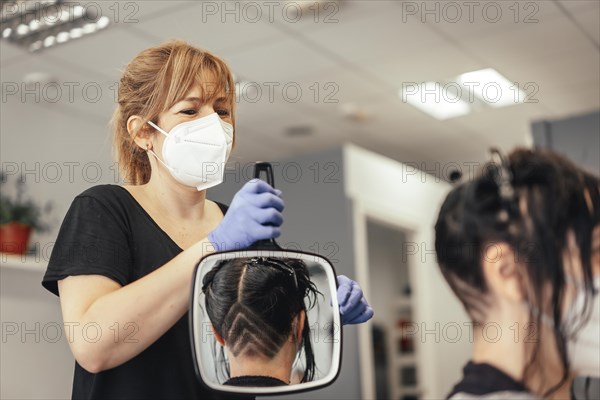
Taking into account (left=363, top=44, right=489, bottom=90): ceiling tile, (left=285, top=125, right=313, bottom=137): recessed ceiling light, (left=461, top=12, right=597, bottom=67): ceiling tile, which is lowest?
(left=285, top=125, right=313, bottom=137): recessed ceiling light

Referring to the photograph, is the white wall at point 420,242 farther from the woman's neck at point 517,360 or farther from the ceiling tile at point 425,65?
the woman's neck at point 517,360

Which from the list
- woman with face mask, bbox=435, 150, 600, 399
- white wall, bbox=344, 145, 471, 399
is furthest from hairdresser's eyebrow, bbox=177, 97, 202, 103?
white wall, bbox=344, 145, 471, 399

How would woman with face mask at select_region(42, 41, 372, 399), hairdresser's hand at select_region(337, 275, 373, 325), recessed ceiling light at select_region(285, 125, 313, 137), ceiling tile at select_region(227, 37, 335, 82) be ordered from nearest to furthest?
woman with face mask at select_region(42, 41, 372, 399) < hairdresser's hand at select_region(337, 275, 373, 325) < ceiling tile at select_region(227, 37, 335, 82) < recessed ceiling light at select_region(285, 125, 313, 137)

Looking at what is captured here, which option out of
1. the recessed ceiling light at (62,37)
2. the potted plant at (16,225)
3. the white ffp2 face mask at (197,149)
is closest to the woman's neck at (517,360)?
the white ffp2 face mask at (197,149)

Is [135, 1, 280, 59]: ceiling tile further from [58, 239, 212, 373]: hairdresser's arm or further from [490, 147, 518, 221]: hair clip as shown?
[490, 147, 518, 221]: hair clip

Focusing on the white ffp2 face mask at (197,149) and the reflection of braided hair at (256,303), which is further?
the white ffp2 face mask at (197,149)

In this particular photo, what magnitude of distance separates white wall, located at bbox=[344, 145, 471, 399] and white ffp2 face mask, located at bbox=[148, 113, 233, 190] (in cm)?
257

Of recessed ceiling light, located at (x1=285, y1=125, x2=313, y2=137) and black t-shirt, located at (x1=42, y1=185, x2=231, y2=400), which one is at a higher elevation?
recessed ceiling light, located at (x1=285, y1=125, x2=313, y2=137)

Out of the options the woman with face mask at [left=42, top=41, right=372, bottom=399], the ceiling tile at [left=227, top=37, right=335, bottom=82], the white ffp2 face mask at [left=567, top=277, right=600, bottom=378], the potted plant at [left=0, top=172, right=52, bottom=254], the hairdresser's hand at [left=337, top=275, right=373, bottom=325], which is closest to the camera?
the white ffp2 face mask at [left=567, top=277, right=600, bottom=378]

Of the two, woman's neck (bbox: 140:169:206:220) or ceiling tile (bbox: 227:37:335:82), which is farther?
ceiling tile (bbox: 227:37:335:82)

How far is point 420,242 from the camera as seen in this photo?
15.6 feet

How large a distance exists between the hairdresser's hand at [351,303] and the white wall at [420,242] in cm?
265

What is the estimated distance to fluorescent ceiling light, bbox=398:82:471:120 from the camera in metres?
4.49

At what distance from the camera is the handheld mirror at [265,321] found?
3.59ft
